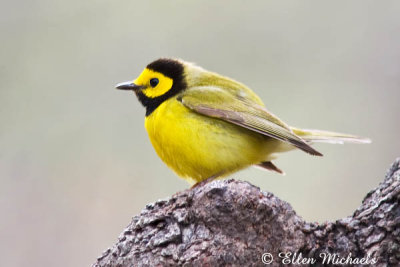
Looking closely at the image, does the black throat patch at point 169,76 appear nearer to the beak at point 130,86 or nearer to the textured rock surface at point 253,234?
the beak at point 130,86

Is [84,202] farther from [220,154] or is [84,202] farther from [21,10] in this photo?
[220,154]

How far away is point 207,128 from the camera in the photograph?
4258mm

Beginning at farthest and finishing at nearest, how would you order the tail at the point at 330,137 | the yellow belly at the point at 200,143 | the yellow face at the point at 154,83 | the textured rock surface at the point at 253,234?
1. the yellow face at the point at 154,83
2. the tail at the point at 330,137
3. the yellow belly at the point at 200,143
4. the textured rock surface at the point at 253,234

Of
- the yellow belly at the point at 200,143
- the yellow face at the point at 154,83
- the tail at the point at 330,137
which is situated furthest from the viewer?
the yellow face at the point at 154,83

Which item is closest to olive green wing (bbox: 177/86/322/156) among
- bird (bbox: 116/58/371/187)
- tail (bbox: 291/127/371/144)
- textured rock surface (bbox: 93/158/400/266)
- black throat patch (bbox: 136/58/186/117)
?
bird (bbox: 116/58/371/187)

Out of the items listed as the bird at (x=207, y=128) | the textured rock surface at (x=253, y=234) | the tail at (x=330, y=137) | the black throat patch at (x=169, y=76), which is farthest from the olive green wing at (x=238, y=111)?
the textured rock surface at (x=253, y=234)

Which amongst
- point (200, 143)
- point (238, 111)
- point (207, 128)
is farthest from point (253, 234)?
point (238, 111)

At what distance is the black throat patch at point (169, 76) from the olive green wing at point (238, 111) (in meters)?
0.14

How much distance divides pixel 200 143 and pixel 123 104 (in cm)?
270

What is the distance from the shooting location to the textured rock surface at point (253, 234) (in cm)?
270

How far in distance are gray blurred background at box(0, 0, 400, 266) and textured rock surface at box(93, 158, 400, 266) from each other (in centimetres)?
320

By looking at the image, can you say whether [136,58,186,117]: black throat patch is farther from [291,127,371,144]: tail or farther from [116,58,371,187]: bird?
[291,127,371,144]: tail

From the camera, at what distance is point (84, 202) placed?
21.7 ft

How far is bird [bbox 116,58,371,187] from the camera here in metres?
4.18
